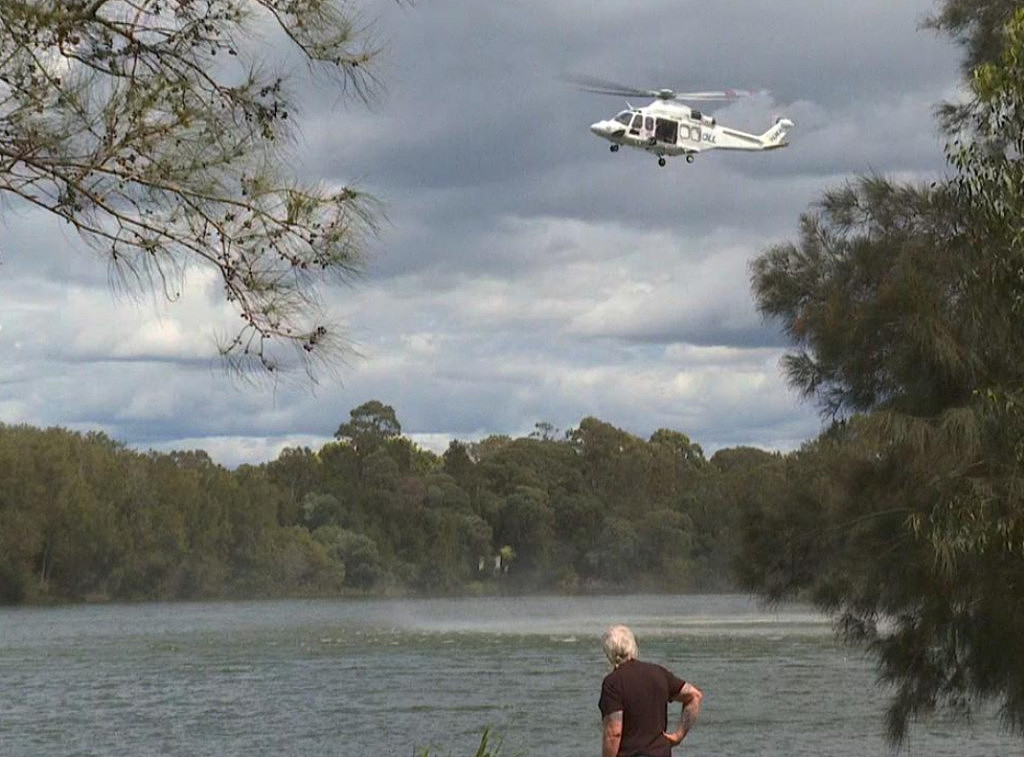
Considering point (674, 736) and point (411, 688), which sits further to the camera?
point (411, 688)

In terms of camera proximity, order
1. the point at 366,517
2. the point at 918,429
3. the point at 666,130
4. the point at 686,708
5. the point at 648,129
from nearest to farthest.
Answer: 1. the point at 686,708
2. the point at 918,429
3. the point at 648,129
4. the point at 666,130
5. the point at 366,517

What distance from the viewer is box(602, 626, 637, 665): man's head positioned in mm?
8555

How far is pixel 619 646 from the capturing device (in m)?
8.55

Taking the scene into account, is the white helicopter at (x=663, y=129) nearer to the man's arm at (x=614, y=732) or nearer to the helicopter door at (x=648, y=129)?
the helicopter door at (x=648, y=129)

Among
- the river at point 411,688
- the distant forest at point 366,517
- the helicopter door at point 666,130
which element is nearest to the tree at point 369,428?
the distant forest at point 366,517

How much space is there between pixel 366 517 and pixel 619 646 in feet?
325

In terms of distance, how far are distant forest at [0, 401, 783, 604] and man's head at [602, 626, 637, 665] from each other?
75.3 meters

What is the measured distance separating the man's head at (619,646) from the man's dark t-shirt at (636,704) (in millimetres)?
38

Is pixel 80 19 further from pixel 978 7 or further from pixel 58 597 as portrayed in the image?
pixel 58 597

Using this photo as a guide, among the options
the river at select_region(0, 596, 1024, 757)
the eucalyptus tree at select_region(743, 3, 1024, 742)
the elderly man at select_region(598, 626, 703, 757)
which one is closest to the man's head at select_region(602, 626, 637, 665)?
the elderly man at select_region(598, 626, 703, 757)

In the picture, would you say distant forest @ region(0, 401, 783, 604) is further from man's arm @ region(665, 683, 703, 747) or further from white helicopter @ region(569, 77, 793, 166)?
man's arm @ region(665, 683, 703, 747)

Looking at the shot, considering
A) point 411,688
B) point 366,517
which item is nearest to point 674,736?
point 411,688

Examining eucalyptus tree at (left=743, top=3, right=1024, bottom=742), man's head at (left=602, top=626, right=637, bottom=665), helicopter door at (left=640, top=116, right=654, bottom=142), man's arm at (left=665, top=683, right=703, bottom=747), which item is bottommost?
man's arm at (left=665, top=683, right=703, bottom=747)

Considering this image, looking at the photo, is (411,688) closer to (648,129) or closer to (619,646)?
(648,129)
